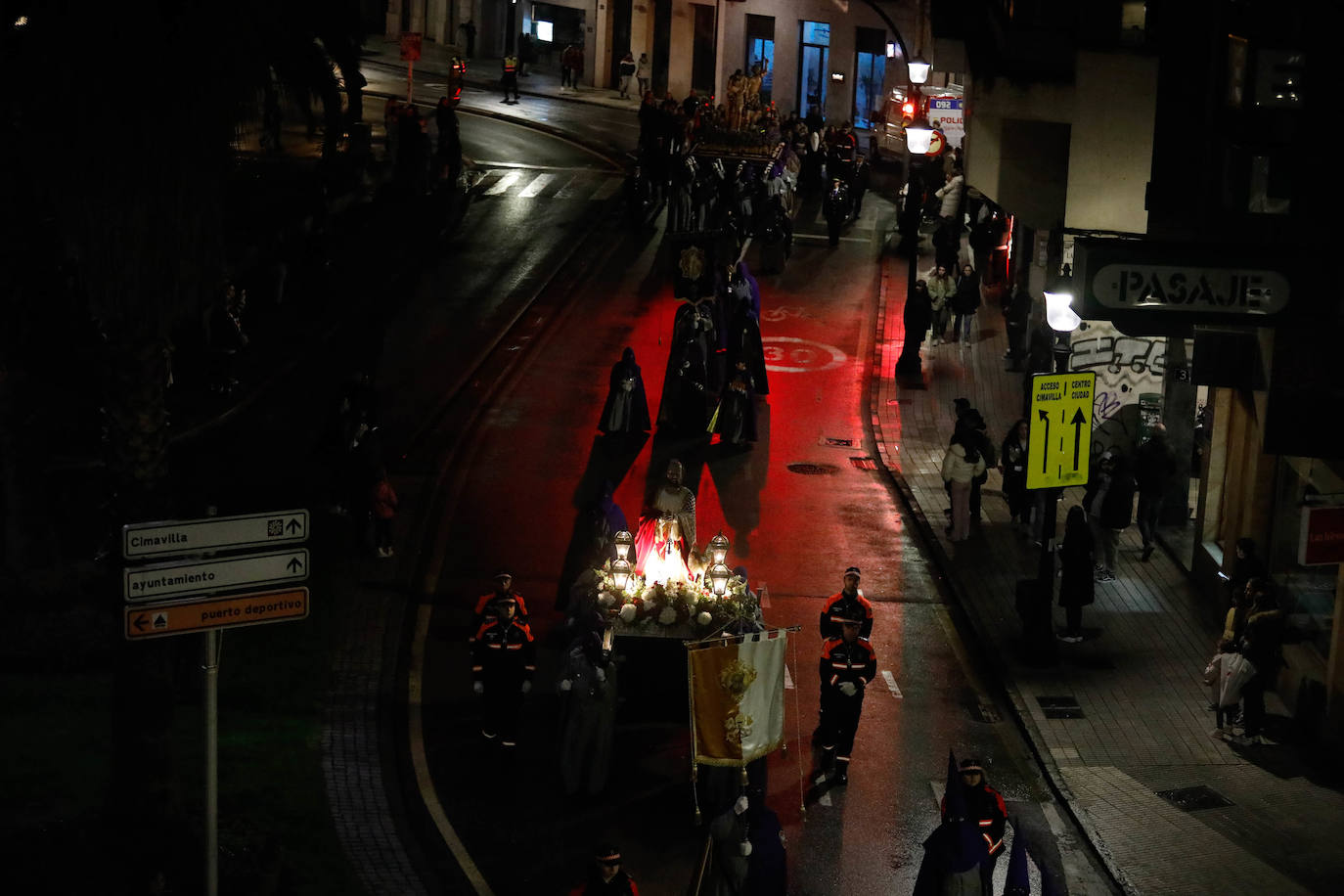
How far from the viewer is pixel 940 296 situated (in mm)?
32375

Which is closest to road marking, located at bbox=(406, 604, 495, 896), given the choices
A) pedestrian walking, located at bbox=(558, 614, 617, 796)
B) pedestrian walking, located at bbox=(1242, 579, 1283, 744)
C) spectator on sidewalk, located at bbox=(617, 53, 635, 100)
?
pedestrian walking, located at bbox=(558, 614, 617, 796)

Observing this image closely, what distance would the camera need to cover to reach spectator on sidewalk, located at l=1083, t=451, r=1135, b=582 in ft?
72.0

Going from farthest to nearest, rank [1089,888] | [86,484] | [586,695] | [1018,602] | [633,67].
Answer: [633,67] → [86,484] → [1018,602] → [586,695] → [1089,888]

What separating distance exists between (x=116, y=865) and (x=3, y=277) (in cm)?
721

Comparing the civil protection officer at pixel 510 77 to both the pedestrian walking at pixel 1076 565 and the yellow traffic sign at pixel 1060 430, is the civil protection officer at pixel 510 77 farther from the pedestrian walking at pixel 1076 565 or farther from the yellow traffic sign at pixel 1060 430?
the yellow traffic sign at pixel 1060 430

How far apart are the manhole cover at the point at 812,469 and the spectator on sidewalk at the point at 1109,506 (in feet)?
14.9

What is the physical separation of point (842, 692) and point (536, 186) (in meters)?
29.4

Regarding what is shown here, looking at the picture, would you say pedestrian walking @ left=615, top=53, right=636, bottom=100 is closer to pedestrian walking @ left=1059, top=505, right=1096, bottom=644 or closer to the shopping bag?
pedestrian walking @ left=1059, top=505, right=1096, bottom=644

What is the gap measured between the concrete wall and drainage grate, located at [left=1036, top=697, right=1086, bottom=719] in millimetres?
6507

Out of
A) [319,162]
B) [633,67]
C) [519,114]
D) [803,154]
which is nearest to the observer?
[319,162]

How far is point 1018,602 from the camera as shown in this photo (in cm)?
1972

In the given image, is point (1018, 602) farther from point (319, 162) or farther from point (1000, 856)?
point (319, 162)

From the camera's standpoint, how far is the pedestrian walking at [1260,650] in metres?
17.2

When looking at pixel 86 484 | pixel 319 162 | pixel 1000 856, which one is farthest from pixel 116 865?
pixel 319 162
